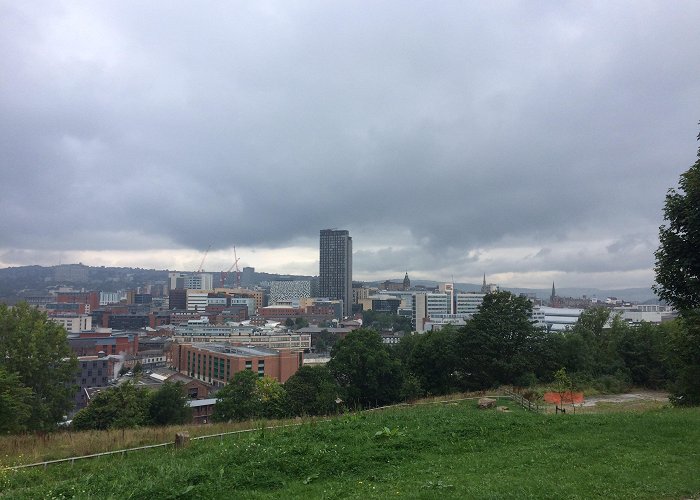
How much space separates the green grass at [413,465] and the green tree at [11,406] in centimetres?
1191

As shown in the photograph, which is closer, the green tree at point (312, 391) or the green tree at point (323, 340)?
the green tree at point (312, 391)

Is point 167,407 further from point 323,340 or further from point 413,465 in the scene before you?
point 323,340

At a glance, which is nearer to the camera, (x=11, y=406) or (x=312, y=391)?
(x=11, y=406)

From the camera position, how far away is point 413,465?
8.52 meters

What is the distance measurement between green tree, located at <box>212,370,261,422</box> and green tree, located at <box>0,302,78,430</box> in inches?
382

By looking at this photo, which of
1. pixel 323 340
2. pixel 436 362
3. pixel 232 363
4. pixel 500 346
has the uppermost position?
pixel 500 346

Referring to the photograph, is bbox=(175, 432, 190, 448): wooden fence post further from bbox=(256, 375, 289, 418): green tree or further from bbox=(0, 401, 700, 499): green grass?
bbox=(256, 375, 289, 418): green tree

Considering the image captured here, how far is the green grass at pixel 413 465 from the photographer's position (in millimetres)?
7105

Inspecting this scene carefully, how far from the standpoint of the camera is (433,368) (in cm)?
3139

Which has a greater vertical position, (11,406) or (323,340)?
(11,406)

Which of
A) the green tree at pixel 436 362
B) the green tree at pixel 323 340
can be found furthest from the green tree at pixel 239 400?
the green tree at pixel 323 340

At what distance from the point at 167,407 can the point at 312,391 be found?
38.1 feet

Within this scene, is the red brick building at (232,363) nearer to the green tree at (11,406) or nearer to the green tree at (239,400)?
the green tree at (239,400)

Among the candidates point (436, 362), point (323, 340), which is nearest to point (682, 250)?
point (436, 362)
